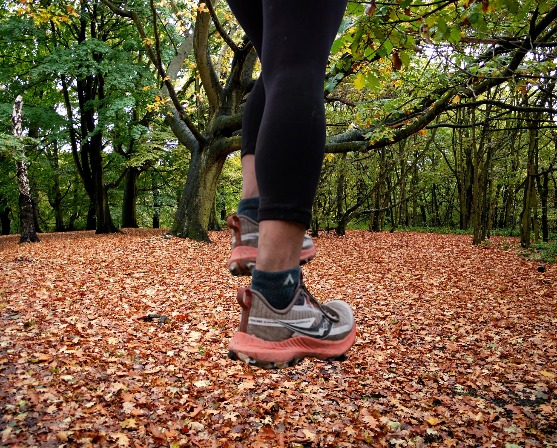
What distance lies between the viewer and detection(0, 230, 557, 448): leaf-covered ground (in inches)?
171

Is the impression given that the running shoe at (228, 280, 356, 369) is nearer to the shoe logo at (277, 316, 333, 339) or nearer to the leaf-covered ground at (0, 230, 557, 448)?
the shoe logo at (277, 316, 333, 339)

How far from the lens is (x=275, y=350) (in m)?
0.92

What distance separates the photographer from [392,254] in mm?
13578

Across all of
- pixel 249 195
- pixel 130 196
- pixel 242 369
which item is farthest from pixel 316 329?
pixel 130 196

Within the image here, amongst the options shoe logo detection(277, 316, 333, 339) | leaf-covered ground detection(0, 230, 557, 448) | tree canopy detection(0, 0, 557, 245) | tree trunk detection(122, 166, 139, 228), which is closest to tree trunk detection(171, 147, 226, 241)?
tree canopy detection(0, 0, 557, 245)

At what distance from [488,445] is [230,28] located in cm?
1279

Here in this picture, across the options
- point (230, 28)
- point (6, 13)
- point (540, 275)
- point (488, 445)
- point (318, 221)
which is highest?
point (6, 13)

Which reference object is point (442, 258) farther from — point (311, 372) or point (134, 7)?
point (134, 7)

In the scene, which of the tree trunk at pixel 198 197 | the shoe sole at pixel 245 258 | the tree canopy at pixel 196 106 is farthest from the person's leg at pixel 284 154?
the tree trunk at pixel 198 197

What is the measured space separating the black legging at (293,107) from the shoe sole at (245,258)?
240 millimetres

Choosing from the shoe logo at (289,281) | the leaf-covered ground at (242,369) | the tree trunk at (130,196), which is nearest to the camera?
the shoe logo at (289,281)

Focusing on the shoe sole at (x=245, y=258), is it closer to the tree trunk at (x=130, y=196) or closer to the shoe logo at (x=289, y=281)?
the shoe logo at (x=289, y=281)

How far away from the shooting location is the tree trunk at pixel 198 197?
12328 millimetres

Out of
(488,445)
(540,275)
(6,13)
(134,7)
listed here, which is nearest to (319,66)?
(488,445)
